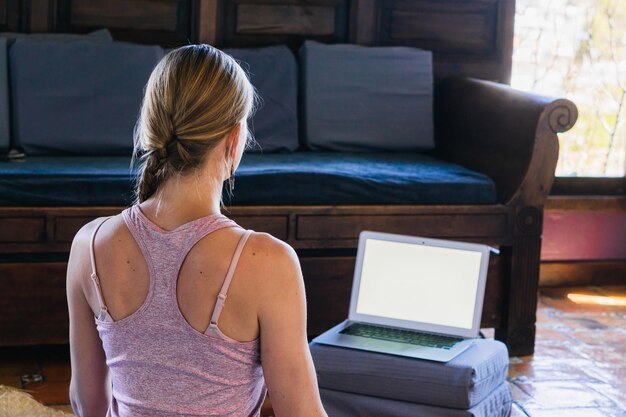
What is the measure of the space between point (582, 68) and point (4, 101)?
8.20ft

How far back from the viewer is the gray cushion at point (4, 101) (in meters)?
3.54

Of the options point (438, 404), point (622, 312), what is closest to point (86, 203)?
point (438, 404)

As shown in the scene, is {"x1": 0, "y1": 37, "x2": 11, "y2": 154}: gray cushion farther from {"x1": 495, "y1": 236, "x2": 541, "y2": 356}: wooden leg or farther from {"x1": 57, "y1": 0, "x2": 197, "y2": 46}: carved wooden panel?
{"x1": 495, "y1": 236, "x2": 541, "y2": 356}: wooden leg

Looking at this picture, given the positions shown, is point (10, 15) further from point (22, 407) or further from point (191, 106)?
point (191, 106)

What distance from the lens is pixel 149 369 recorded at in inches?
58.7

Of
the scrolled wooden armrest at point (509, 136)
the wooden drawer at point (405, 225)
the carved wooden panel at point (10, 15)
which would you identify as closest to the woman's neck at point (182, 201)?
Answer: the wooden drawer at point (405, 225)

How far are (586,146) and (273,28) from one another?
5.10 ft

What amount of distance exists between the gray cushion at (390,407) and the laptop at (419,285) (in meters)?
0.24

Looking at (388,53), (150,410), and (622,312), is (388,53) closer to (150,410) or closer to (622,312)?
(622,312)

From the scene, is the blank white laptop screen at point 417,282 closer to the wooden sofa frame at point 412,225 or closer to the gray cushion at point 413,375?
the gray cushion at point 413,375

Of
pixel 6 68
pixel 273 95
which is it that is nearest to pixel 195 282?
pixel 6 68

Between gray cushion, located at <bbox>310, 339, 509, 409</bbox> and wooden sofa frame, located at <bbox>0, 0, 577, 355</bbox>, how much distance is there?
88 centimetres

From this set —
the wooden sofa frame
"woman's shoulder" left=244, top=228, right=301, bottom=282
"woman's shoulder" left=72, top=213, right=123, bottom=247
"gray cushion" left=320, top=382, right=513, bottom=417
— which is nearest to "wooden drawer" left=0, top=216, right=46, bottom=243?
the wooden sofa frame

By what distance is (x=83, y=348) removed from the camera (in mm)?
1626
